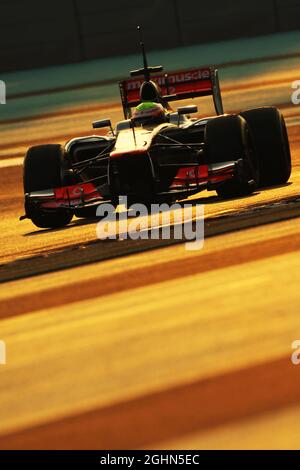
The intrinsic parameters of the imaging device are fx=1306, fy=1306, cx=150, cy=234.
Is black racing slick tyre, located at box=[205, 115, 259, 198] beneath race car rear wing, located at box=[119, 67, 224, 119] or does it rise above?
beneath

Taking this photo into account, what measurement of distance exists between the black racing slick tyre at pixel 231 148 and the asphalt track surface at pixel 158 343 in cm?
171

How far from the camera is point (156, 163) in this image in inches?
431

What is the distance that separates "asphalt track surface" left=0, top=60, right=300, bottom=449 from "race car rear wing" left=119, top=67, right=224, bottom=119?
3.85m

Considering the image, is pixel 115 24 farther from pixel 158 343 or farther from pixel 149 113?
pixel 158 343

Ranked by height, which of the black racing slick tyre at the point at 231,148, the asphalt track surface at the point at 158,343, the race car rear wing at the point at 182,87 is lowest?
the asphalt track surface at the point at 158,343

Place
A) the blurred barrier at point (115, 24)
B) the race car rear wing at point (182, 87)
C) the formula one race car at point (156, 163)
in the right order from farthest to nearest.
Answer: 1. the blurred barrier at point (115, 24)
2. the race car rear wing at point (182, 87)
3. the formula one race car at point (156, 163)

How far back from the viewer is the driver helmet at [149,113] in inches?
477

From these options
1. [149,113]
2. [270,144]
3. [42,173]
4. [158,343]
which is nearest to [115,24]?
[149,113]

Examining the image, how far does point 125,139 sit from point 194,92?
6.21 feet

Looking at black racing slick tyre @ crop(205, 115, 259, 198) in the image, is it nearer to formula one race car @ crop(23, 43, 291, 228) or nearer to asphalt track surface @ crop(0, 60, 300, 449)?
formula one race car @ crop(23, 43, 291, 228)

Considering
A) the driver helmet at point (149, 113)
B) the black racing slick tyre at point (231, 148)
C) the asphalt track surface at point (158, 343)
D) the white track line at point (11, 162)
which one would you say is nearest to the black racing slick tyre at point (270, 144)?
the black racing slick tyre at point (231, 148)

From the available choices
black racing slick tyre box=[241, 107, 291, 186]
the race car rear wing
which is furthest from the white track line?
black racing slick tyre box=[241, 107, 291, 186]

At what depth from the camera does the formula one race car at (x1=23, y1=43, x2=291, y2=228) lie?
35.2ft

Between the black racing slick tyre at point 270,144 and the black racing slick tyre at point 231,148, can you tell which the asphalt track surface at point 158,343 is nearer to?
the black racing slick tyre at point 231,148
